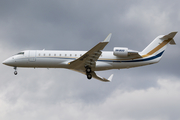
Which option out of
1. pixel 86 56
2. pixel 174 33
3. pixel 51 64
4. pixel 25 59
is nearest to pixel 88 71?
pixel 86 56

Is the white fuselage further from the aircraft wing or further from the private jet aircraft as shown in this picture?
the aircraft wing

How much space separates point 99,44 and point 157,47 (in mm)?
8856

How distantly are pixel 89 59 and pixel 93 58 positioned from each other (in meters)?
0.52

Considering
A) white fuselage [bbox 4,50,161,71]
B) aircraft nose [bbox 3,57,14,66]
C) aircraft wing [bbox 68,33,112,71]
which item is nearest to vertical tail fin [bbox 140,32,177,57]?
white fuselage [bbox 4,50,161,71]

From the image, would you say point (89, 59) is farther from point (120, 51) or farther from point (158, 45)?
point (158, 45)

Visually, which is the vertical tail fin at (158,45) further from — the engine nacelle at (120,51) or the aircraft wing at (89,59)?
the aircraft wing at (89,59)

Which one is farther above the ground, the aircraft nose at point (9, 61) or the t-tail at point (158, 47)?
the t-tail at point (158, 47)

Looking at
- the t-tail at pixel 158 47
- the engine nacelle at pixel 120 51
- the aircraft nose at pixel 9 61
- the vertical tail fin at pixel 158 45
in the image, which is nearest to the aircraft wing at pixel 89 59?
the engine nacelle at pixel 120 51

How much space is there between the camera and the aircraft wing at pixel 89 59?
112 feet

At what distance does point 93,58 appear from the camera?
35750mm

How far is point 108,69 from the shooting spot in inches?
1464

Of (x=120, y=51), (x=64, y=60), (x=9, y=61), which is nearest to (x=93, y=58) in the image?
(x=120, y=51)

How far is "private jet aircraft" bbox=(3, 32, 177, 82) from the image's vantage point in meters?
35.9

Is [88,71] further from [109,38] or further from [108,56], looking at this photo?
[109,38]
